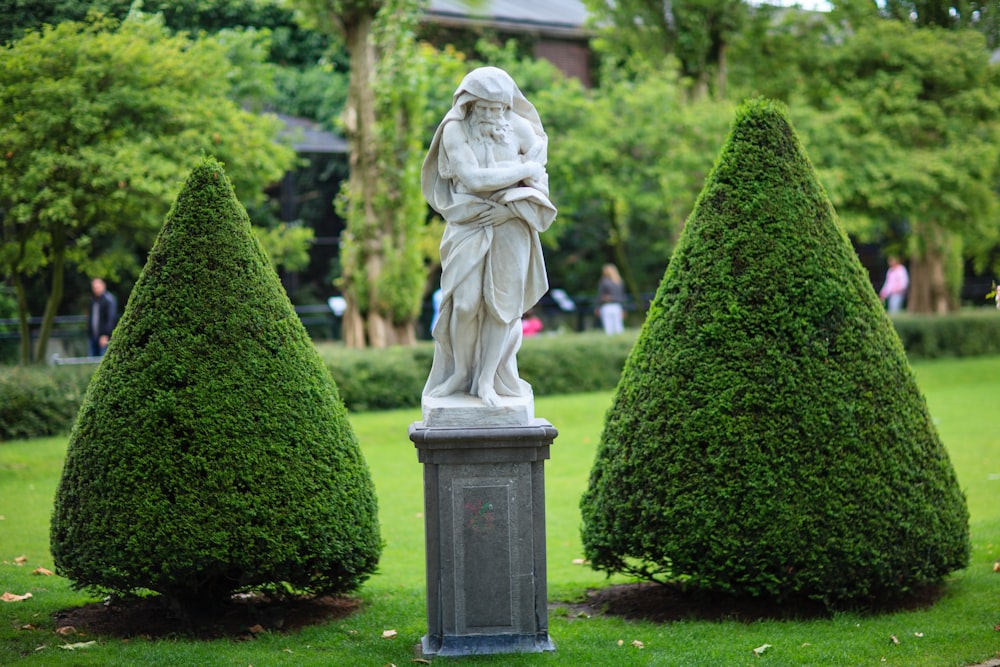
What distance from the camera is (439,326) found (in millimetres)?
6914

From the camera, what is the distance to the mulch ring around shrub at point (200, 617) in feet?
23.8

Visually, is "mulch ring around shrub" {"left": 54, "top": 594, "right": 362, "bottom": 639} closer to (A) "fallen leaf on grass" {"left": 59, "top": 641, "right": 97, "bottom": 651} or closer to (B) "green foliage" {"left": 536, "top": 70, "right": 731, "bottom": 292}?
(A) "fallen leaf on grass" {"left": 59, "top": 641, "right": 97, "bottom": 651}

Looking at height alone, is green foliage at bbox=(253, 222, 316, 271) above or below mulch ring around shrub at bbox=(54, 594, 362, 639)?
above

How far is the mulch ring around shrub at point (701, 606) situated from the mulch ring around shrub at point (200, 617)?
173 centimetres

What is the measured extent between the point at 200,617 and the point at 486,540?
2143mm

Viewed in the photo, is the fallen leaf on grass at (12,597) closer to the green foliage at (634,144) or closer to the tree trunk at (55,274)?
the tree trunk at (55,274)

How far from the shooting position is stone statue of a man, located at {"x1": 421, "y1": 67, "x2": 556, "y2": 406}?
664cm

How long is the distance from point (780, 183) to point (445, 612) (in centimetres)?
356

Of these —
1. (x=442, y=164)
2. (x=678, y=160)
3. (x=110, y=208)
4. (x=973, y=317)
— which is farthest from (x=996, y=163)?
(x=442, y=164)

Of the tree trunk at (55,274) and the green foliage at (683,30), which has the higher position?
the green foliage at (683,30)

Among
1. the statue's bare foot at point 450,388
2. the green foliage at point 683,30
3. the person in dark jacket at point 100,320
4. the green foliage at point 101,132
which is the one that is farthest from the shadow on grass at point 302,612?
the green foliage at point 683,30

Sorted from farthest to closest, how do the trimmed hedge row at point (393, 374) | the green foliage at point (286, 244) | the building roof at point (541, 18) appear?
the building roof at point (541, 18)
the green foliage at point (286, 244)
the trimmed hedge row at point (393, 374)

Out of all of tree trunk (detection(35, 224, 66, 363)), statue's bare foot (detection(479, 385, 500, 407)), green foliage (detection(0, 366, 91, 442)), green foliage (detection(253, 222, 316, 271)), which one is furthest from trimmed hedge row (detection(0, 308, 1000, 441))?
statue's bare foot (detection(479, 385, 500, 407))

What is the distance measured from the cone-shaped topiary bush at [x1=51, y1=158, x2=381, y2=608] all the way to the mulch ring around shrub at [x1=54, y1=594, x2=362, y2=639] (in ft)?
0.82
